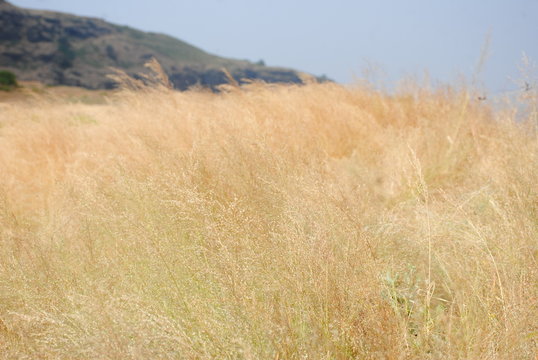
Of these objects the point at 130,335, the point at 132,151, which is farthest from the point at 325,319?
the point at 132,151

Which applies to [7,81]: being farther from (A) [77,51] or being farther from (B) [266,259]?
(A) [77,51]

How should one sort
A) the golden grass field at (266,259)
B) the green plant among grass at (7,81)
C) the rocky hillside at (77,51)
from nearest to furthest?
1. the golden grass field at (266,259)
2. the green plant among grass at (7,81)
3. the rocky hillside at (77,51)

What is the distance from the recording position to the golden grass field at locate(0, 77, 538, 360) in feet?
4.10

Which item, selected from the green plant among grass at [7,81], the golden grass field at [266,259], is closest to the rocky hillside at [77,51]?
the green plant among grass at [7,81]

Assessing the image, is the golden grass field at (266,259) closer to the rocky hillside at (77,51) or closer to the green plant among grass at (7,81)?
the green plant among grass at (7,81)

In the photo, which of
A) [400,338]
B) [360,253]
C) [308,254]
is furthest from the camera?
[360,253]

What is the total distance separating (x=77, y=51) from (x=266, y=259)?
6081 centimetres

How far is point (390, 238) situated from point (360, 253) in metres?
0.65

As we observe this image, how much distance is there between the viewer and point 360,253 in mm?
1506

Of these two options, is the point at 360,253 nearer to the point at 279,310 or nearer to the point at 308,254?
the point at 308,254

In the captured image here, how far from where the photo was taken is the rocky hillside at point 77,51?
1684 inches

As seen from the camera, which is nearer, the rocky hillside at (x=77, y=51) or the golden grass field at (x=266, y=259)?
the golden grass field at (x=266, y=259)

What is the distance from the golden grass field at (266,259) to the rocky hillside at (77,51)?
29258 mm

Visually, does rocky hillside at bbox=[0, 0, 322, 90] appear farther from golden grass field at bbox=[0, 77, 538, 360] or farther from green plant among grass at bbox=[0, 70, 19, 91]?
golden grass field at bbox=[0, 77, 538, 360]
